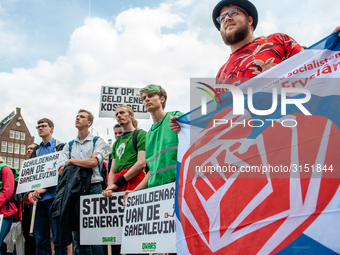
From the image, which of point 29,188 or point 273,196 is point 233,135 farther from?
point 29,188

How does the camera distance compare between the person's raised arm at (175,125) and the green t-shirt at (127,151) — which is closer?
the person's raised arm at (175,125)

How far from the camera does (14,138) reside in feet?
170

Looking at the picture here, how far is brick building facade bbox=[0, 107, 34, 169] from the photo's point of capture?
50.2 metres

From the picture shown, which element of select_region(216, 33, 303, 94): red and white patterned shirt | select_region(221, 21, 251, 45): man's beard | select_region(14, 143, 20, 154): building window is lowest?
select_region(216, 33, 303, 94): red and white patterned shirt

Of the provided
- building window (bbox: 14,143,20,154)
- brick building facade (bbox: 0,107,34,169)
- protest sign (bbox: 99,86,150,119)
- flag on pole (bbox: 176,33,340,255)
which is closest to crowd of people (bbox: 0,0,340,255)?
flag on pole (bbox: 176,33,340,255)

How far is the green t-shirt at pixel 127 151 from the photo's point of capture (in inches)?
168

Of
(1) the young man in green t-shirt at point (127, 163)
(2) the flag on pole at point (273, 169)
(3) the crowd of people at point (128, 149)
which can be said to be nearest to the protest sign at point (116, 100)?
(3) the crowd of people at point (128, 149)

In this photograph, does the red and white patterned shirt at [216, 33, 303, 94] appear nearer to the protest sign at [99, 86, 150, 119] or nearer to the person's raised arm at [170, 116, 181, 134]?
the person's raised arm at [170, 116, 181, 134]

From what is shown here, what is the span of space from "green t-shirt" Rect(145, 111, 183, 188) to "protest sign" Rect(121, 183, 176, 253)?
10cm

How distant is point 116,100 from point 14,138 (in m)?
50.3

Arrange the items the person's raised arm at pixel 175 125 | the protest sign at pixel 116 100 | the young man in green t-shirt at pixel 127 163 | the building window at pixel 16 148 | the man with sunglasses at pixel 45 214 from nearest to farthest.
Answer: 1. the person's raised arm at pixel 175 125
2. the young man in green t-shirt at pixel 127 163
3. the man with sunglasses at pixel 45 214
4. the protest sign at pixel 116 100
5. the building window at pixel 16 148

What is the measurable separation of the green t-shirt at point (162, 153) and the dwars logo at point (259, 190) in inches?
23.8

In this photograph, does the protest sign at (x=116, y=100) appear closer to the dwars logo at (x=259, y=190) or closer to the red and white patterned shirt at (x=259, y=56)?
the red and white patterned shirt at (x=259, y=56)

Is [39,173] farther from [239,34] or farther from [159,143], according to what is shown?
[239,34]
